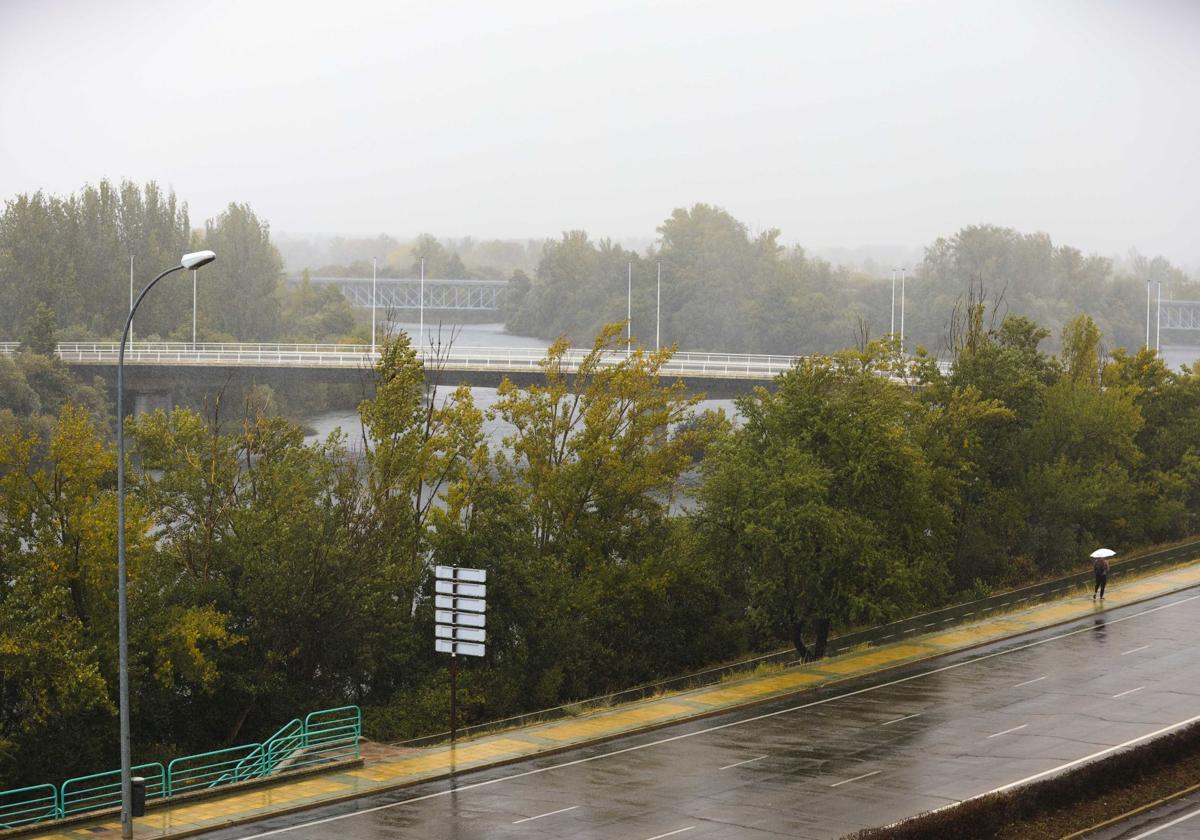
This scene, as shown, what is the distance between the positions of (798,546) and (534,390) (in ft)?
48.0

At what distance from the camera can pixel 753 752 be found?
Answer: 1240 inches

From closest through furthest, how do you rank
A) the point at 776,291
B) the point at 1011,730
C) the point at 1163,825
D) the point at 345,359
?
the point at 1163,825
the point at 1011,730
the point at 345,359
the point at 776,291

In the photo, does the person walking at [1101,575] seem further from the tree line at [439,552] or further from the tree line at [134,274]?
the tree line at [134,274]

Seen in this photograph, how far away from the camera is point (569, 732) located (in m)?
33.9

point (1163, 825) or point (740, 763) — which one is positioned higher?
point (1163, 825)

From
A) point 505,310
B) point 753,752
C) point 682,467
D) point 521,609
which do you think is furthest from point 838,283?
point 753,752

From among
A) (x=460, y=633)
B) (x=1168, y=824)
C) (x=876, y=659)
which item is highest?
(x=460, y=633)

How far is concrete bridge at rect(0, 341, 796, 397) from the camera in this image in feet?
294

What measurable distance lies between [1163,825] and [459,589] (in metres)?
15.0

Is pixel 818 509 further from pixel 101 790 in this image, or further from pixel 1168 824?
pixel 101 790

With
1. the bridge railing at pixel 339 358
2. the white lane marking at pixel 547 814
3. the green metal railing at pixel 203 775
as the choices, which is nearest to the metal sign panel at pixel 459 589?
the green metal railing at pixel 203 775

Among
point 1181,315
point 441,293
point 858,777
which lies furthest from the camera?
point 441,293

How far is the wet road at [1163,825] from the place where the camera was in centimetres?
2398

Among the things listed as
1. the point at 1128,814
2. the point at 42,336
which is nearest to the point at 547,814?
the point at 1128,814
